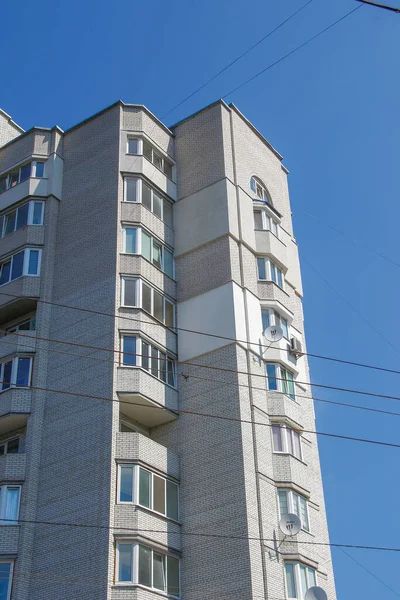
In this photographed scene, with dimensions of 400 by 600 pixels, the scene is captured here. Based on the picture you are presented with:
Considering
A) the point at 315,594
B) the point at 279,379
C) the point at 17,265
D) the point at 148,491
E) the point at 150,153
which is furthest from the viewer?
the point at 150,153

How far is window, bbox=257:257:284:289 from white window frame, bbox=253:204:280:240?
4.89 ft

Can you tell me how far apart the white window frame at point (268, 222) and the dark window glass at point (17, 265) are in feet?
32.0

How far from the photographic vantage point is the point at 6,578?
82.6 feet

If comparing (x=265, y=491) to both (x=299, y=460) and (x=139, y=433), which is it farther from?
(x=139, y=433)

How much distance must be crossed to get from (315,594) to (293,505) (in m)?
3.50

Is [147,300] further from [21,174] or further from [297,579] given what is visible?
[297,579]

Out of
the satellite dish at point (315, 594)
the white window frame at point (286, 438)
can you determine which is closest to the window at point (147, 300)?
the white window frame at point (286, 438)

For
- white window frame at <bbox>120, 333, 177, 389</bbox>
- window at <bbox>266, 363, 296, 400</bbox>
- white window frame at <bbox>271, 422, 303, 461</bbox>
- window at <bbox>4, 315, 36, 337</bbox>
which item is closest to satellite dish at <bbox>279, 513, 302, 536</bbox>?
white window frame at <bbox>271, 422, 303, 461</bbox>

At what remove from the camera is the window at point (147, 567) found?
2444cm

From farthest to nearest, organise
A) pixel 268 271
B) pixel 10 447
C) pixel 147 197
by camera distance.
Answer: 1. pixel 147 197
2. pixel 268 271
3. pixel 10 447

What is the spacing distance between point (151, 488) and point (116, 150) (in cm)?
1428

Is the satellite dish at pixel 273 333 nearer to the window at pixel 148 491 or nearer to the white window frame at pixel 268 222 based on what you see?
the white window frame at pixel 268 222

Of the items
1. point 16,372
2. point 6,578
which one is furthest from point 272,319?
point 6,578

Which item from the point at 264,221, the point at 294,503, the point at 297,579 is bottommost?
the point at 297,579
